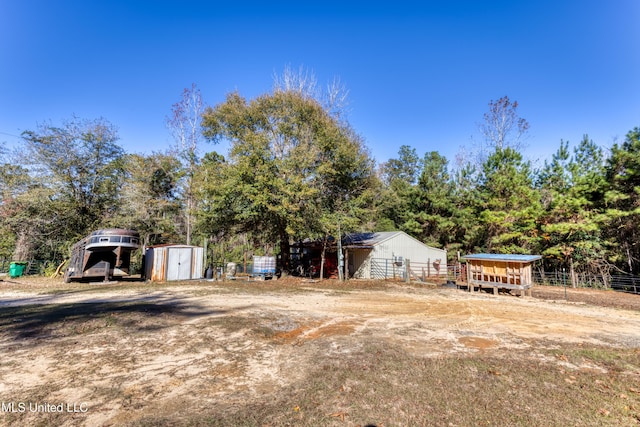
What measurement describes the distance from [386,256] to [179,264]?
13236 mm

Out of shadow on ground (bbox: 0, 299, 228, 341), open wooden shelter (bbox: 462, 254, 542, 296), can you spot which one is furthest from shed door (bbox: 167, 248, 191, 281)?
open wooden shelter (bbox: 462, 254, 542, 296)

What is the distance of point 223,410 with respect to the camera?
3.28m

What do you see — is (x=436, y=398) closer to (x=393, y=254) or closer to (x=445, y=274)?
(x=393, y=254)

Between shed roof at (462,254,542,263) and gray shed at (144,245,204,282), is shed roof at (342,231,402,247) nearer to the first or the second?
shed roof at (462,254,542,263)

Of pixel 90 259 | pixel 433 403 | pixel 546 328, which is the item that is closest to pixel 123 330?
pixel 433 403

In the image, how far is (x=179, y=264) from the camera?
1800 cm

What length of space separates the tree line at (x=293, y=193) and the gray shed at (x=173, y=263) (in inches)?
67.9

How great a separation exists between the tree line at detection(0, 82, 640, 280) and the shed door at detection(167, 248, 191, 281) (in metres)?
1.81

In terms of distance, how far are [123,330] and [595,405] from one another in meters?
7.59

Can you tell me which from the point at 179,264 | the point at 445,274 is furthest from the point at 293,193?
the point at 445,274

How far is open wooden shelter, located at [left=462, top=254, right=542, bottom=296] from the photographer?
46.5ft

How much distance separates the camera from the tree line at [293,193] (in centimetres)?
1730

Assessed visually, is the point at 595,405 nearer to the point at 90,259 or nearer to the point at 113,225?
the point at 90,259

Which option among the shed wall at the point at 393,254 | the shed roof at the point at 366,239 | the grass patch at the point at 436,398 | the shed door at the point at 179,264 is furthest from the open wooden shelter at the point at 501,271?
the shed door at the point at 179,264
